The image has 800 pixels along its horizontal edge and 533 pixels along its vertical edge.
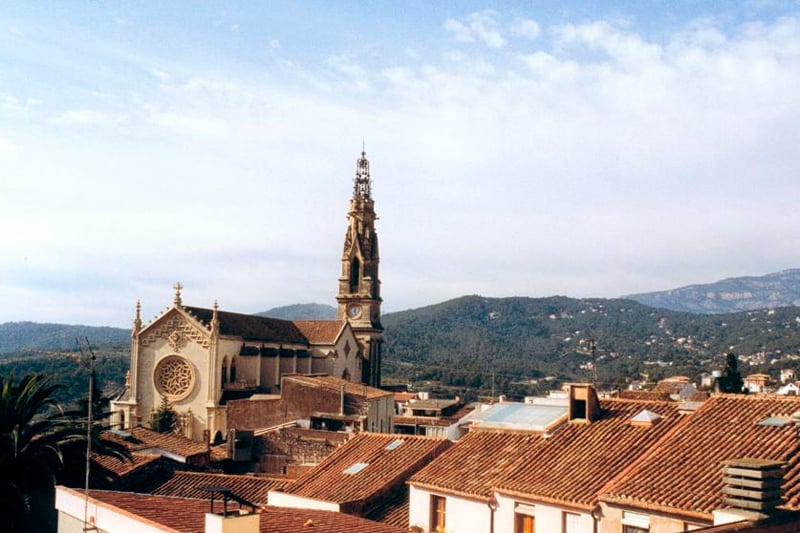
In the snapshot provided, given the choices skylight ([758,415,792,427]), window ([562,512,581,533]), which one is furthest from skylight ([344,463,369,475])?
skylight ([758,415,792,427])

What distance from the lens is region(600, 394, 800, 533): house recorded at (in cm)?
1388

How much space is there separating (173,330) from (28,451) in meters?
40.7

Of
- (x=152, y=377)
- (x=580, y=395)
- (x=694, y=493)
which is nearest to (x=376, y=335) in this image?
(x=152, y=377)

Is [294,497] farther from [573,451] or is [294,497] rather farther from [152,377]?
[152,377]

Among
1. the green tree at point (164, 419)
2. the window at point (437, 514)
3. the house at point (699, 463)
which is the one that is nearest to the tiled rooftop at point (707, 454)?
the house at point (699, 463)

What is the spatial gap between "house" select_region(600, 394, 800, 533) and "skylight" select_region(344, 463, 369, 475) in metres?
9.62

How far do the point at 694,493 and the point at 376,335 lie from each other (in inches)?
2761

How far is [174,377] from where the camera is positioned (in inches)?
2463

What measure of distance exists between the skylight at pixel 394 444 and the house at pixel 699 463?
33.0 ft

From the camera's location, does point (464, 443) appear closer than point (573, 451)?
No

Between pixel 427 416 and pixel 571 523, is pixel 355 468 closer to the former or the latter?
pixel 571 523

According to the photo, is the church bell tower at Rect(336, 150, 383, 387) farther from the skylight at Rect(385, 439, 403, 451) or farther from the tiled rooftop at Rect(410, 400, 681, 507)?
the tiled rooftop at Rect(410, 400, 681, 507)

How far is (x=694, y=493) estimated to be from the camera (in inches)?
558

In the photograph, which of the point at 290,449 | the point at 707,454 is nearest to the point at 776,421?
the point at 707,454
